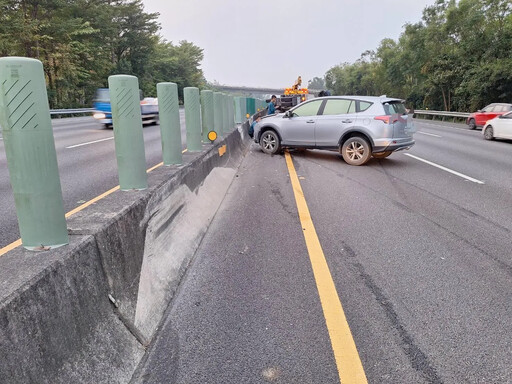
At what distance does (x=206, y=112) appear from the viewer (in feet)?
23.6

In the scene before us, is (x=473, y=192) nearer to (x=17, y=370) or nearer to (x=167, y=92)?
(x=167, y=92)

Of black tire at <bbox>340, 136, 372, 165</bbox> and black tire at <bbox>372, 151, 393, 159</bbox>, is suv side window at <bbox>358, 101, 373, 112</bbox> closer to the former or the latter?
black tire at <bbox>340, 136, 372, 165</bbox>

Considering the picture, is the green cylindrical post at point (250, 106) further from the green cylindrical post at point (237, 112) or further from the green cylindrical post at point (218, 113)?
the green cylindrical post at point (218, 113)

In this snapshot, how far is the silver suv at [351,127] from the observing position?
30.5 ft

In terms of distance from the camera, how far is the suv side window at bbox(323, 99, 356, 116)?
984 cm

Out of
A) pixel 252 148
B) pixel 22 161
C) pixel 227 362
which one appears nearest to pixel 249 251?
pixel 227 362

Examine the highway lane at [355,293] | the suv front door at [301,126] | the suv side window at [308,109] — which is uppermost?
the suv side window at [308,109]

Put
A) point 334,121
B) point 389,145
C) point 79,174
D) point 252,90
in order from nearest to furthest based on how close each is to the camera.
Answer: point 79,174
point 389,145
point 334,121
point 252,90

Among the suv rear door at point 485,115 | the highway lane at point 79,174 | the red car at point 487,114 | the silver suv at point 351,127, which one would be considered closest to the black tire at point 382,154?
the silver suv at point 351,127

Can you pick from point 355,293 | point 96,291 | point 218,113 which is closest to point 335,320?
point 355,293

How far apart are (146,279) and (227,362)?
916mm

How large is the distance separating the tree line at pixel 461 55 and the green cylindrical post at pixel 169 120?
105ft

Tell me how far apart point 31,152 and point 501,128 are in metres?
17.8

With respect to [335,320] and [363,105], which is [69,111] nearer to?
[363,105]
